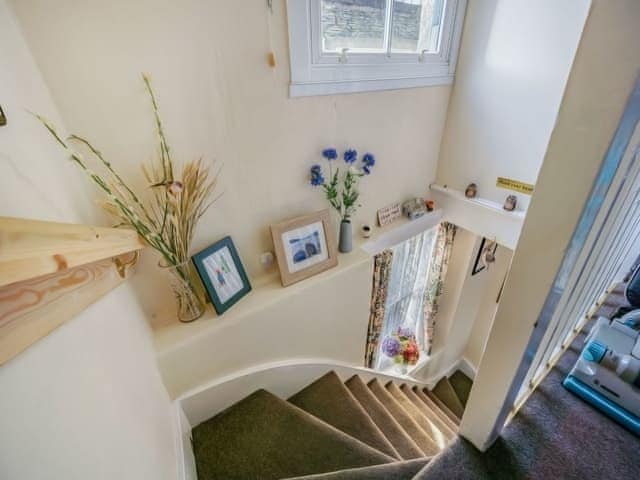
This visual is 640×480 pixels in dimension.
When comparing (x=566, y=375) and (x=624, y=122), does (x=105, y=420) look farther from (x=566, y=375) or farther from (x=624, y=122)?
(x=566, y=375)

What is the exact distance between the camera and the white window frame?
4.45 ft

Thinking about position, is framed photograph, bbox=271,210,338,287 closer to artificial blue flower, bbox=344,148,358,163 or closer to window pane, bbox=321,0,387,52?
artificial blue flower, bbox=344,148,358,163

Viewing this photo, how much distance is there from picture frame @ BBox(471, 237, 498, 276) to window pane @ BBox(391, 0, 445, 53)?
185 cm

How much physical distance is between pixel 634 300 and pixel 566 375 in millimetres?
592

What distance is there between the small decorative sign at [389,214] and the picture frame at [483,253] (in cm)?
113

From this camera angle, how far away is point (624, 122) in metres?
0.51

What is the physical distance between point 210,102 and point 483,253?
9.47 ft

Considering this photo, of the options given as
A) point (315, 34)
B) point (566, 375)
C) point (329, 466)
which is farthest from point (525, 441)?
point (315, 34)

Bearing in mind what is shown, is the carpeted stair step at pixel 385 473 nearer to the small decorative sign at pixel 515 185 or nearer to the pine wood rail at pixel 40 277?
Answer: the pine wood rail at pixel 40 277

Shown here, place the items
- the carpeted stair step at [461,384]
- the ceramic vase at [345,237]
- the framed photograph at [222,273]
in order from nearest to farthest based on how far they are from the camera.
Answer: the framed photograph at [222,273] → the ceramic vase at [345,237] → the carpeted stair step at [461,384]

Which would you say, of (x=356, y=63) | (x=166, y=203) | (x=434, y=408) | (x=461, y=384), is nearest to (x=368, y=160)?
(x=356, y=63)

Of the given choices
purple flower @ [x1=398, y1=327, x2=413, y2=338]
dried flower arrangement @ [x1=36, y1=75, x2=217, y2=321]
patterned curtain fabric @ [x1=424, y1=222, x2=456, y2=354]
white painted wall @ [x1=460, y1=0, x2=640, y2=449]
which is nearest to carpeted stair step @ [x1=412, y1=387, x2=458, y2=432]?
patterned curtain fabric @ [x1=424, y1=222, x2=456, y2=354]

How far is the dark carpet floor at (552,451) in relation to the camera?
933 mm

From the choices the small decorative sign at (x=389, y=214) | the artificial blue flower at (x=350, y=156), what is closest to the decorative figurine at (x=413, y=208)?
the small decorative sign at (x=389, y=214)
